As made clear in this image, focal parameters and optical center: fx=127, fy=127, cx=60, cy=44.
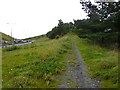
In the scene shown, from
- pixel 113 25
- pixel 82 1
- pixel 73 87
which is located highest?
pixel 82 1

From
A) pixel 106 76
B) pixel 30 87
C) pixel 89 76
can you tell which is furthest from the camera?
pixel 89 76

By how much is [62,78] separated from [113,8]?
372 inches

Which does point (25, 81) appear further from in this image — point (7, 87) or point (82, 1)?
point (82, 1)

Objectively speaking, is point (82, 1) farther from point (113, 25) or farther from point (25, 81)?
point (25, 81)

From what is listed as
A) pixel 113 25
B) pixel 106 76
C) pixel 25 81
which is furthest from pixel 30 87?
pixel 113 25

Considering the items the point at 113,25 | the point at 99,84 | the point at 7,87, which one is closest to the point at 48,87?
the point at 7,87

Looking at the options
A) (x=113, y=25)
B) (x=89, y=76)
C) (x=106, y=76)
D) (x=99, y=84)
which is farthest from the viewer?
(x=113, y=25)

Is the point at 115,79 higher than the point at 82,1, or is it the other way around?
the point at 82,1

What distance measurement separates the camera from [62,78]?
6957 mm

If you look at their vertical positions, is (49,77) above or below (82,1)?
below

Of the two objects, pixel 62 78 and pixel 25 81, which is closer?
pixel 25 81

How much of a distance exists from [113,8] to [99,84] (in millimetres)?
9293

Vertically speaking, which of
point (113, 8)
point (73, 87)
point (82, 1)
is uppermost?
point (82, 1)

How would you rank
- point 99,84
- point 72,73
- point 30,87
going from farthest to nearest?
point 72,73 < point 99,84 < point 30,87
